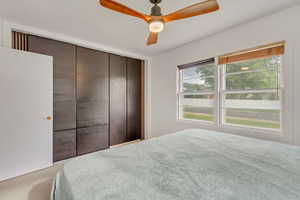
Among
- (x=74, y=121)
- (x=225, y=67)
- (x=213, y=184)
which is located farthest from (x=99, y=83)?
(x=213, y=184)

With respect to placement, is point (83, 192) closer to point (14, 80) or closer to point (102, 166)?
point (102, 166)

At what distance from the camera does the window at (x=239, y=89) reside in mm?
2064

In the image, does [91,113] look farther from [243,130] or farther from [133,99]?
[243,130]

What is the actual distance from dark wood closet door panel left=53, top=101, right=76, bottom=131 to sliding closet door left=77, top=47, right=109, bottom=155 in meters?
A: 0.11

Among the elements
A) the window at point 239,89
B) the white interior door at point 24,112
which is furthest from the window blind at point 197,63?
the white interior door at point 24,112

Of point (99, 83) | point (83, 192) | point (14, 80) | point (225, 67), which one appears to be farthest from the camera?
point (99, 83)

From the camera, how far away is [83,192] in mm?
756

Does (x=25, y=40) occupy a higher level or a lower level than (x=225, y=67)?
higher

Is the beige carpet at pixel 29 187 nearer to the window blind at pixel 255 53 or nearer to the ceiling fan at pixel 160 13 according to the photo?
the ceiling fan at pixel 160 13

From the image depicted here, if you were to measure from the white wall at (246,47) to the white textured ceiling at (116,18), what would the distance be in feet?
0.51

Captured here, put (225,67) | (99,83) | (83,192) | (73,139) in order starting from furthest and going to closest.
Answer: (99,83), (73,139), (225,67), (83,192)

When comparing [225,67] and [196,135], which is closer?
[196,135]

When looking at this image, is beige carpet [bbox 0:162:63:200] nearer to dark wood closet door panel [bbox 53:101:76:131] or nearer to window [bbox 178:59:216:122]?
dark wood closet door panel [bbox 53:101:76:131]

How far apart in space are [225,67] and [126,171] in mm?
2544
